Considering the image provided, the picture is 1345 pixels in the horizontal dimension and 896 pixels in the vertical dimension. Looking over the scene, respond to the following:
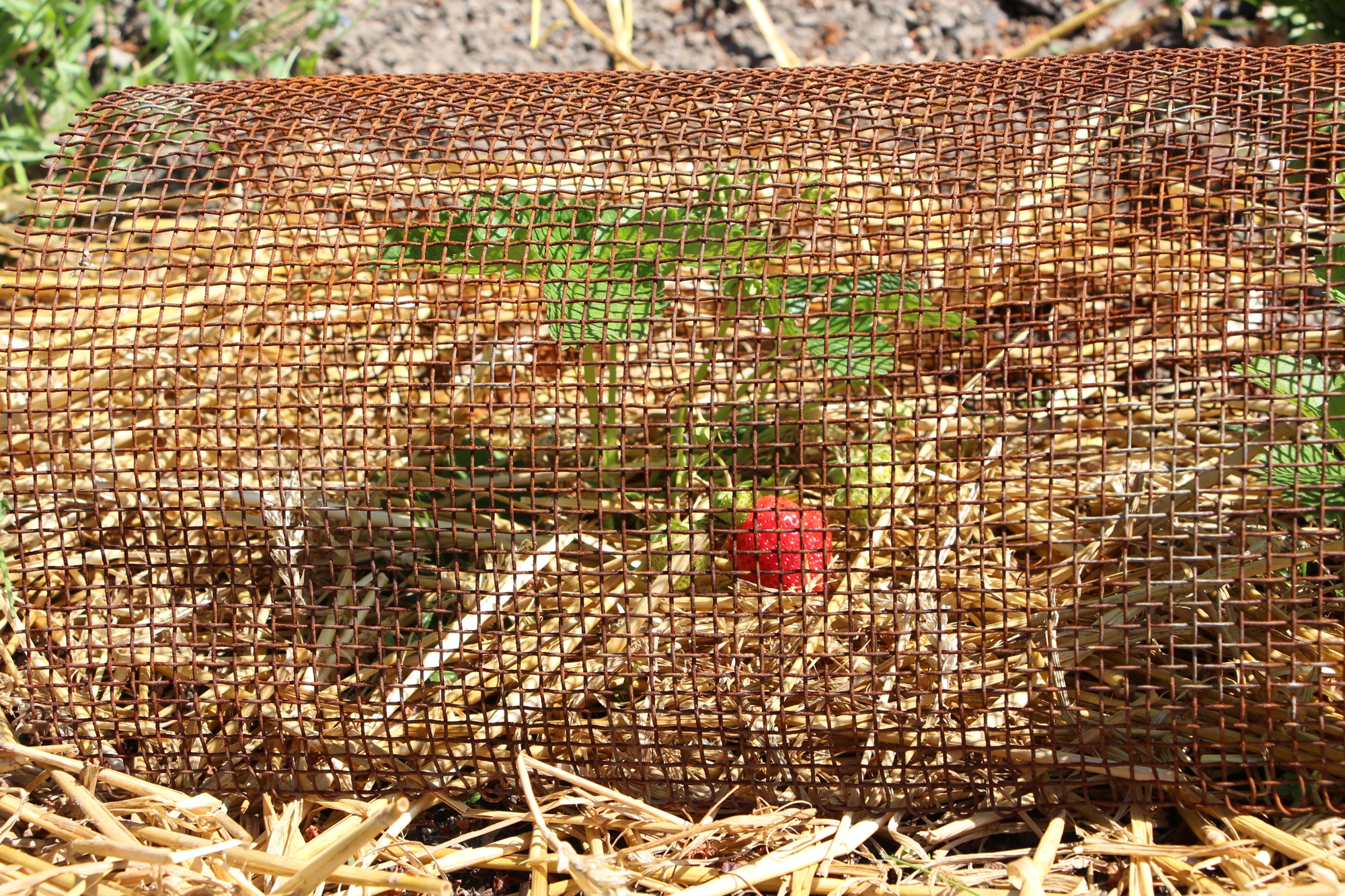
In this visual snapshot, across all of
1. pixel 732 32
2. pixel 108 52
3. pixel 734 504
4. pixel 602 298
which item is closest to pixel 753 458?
pixel 734 504

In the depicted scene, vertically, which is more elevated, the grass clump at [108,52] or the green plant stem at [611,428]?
the grass clump at [108,52]

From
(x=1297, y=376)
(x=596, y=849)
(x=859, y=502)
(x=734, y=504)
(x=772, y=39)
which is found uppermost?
(x=772, y=39)

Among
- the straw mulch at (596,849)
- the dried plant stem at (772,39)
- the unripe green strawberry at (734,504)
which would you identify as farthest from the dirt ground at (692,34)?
the straw mulch at (596,849)

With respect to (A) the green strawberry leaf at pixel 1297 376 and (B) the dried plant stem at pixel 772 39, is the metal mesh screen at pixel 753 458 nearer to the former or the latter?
(A) the green strawberry leaf at pixel 1297 376

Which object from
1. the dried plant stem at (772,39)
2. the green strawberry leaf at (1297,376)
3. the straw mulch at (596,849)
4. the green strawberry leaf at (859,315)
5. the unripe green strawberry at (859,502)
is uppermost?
the dried plant stem at (772,39)

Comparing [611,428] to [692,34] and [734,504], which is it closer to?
[734,504]

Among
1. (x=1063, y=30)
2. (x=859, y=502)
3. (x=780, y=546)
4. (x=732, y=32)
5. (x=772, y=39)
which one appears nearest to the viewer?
(x=780, y=546)

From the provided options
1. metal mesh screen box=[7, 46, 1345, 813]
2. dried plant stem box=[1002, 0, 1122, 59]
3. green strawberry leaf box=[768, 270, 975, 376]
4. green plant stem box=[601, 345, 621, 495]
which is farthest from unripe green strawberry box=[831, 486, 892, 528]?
dried plant stem box=[1002, 0, 1122, 59]

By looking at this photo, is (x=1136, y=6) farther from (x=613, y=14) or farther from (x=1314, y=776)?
(x=1314, y=776)

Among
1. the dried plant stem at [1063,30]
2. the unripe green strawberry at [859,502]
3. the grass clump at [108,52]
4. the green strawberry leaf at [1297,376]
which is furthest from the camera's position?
the dried plant stem at [1063,30]
